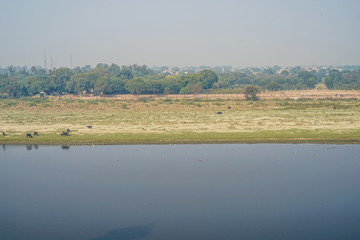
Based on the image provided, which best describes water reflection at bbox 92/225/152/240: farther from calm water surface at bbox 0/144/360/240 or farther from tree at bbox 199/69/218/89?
tree at bbox 199/69/218/89

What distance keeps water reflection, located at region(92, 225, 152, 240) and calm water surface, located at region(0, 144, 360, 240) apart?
0.19 feet

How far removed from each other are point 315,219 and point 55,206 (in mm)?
17096

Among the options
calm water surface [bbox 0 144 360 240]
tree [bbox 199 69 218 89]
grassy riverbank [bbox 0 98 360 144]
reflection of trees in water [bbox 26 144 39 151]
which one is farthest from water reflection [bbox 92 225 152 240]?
tree [bbox 199 69 218 89]

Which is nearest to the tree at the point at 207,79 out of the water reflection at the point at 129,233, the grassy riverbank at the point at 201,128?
the grassy riverbank at the point at 201,128

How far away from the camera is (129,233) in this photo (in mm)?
23844

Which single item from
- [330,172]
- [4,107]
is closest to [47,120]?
[4,107]

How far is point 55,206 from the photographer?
28.4 m

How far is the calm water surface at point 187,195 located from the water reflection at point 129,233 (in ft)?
0.19

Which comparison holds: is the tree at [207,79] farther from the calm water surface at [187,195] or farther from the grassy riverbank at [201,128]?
the calm water surface at [187,195]

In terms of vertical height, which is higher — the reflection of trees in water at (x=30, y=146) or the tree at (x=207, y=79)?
the tree at (x=207, y=79)

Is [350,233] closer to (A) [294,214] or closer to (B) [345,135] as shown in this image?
(A) [294,214]

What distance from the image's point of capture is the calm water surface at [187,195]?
24297 mm

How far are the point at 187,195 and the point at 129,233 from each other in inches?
281

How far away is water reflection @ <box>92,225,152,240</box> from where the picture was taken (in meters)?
23.3
